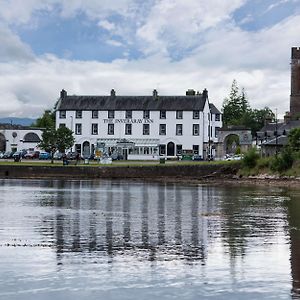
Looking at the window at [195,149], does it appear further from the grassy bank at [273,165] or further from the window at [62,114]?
the grassy bank at [273,165]

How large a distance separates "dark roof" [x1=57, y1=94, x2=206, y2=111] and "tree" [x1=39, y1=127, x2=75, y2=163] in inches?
476

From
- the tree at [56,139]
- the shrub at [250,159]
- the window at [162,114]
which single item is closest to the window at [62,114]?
the tree at [56,139]

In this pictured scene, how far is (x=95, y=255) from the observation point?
68.2ft

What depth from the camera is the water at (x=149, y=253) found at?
53.5ft

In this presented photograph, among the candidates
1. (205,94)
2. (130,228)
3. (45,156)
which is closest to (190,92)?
(205,94)

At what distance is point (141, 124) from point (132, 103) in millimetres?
3633

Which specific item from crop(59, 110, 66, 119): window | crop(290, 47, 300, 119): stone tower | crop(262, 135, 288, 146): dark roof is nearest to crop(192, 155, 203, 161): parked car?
crop(262, 135, 288, 146): dark roof

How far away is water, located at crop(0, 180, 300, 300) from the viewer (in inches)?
642

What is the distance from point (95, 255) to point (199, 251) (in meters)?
3.36

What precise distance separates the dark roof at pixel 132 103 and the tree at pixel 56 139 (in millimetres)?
12101

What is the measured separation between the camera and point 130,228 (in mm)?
28719

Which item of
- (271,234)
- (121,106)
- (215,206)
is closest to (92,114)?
(121,106)

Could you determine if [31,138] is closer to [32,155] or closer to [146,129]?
[32,155]

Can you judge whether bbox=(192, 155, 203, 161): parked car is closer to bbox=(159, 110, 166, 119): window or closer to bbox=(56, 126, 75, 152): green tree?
bbox=(159, 110, 166, 119): window
